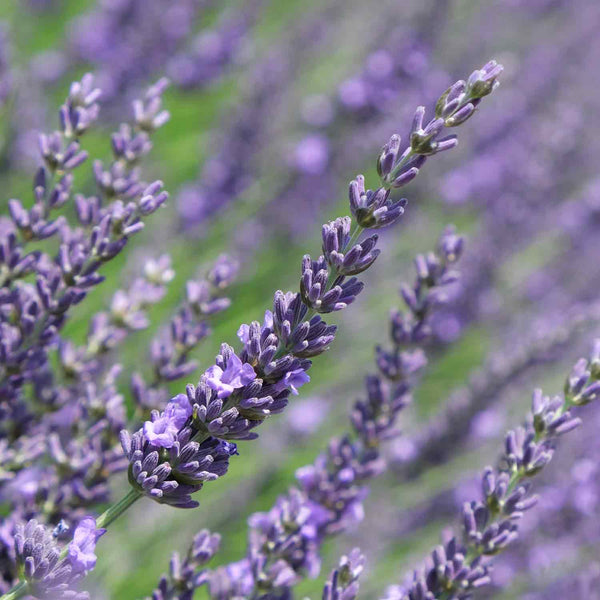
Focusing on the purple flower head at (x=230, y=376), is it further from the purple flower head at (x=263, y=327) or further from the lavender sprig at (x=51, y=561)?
the lavender sprig at (x=51, y=561)

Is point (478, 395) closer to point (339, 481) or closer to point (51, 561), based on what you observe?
point (339, 481)

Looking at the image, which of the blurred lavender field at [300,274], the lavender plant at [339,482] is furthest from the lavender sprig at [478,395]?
the lavender plant at [339,482]

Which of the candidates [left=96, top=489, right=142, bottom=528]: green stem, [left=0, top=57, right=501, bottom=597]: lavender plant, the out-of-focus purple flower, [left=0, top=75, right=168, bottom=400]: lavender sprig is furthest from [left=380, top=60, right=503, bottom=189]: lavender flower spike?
the out-of-focus purple flower

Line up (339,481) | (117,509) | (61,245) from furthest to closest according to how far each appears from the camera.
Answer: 1. (339,481)
2. (61,245)
3. (117,509)

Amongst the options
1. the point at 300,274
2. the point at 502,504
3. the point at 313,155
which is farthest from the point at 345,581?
the point at 313,155

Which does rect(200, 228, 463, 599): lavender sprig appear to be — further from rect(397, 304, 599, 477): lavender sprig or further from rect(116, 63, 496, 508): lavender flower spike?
rect(397, 304, 599, 477): lavender sprig
